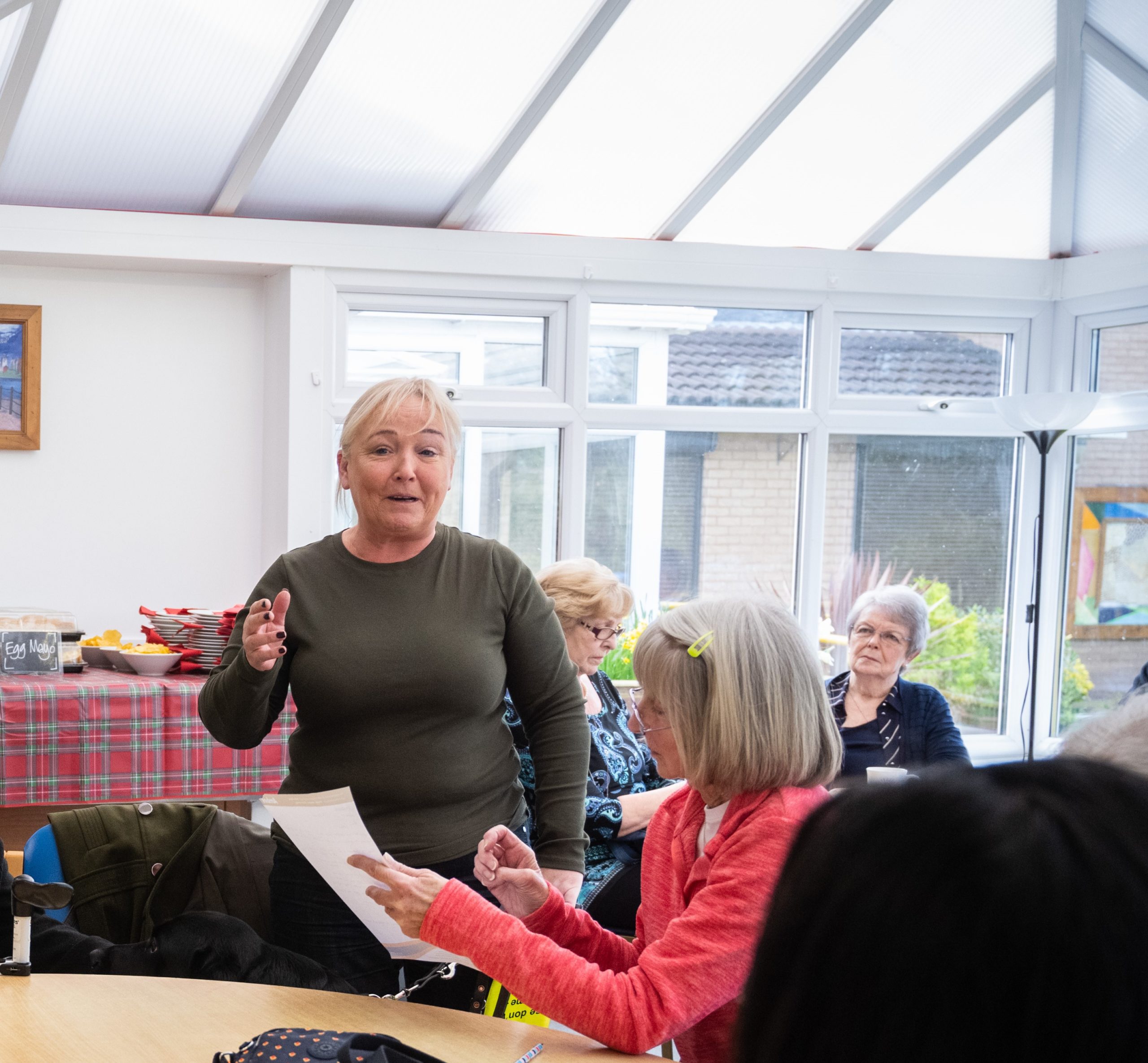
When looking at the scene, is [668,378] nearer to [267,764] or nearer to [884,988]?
[267,764]

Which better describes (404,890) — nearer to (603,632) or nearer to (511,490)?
(603,632)

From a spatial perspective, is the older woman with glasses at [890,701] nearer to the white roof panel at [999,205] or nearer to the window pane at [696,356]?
the window pane at [696,356]

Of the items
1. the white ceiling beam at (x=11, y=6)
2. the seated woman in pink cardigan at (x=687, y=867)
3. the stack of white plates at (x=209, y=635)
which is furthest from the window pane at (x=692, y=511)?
the seated woman in pink cardigan at (x=687, y=867)

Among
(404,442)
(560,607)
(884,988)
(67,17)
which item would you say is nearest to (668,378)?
(560,607)

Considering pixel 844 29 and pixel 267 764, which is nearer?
pixel 267 764

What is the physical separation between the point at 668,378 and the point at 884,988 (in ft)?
14.2

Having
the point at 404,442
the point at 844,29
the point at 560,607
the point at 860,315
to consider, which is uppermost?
the point at 844,29

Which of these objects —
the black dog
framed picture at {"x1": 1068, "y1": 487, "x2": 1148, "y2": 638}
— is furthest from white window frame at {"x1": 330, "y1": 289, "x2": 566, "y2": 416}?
the black dog

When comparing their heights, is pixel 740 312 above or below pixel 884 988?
above

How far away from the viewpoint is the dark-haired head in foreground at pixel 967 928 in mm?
337

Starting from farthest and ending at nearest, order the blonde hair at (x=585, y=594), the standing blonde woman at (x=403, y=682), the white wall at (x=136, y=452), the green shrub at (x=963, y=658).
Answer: the green shrub at (x=963, y=658)
the white wall at (x=136, y=452)
the blonde hair at (x=585, y=594)
the standing blonde woman at (x=403, y=682)

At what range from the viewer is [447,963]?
156cm

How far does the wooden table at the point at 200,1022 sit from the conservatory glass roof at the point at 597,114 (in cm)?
265

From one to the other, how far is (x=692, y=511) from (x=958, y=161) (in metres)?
1.63
